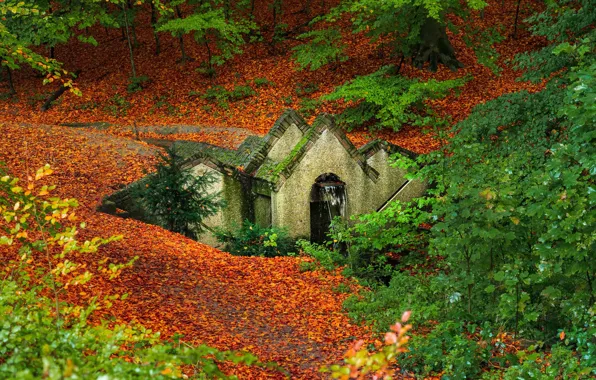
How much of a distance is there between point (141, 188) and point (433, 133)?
984 centimetres

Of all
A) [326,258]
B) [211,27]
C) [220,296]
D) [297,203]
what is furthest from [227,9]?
[220,296]

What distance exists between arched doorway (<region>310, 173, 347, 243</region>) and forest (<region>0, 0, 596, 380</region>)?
0.30 ft

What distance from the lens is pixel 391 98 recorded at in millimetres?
19391

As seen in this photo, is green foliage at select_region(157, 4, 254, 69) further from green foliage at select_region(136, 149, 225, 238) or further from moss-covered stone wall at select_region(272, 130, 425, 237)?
green foliage at select_region(136, 149, 225, 238)

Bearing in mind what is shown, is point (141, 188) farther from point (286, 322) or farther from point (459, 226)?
point (459, 226)

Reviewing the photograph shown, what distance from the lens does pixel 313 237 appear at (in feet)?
48.4

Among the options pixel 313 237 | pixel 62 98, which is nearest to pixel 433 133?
pixel 313 237

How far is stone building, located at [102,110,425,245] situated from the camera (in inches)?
557

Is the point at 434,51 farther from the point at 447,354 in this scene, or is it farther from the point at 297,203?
the point at 447,354

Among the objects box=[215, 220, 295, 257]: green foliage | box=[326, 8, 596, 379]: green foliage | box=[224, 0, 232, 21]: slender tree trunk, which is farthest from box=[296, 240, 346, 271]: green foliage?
box=[224, 0, 232, 21]: slender tree trunk

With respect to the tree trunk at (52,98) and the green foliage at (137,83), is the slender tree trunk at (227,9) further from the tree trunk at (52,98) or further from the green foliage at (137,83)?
the tree trunk at (52,98)

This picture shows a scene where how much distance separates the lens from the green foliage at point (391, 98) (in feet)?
61.5

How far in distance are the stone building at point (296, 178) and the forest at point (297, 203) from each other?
65 millimetres

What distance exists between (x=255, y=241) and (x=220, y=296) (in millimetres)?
4058
